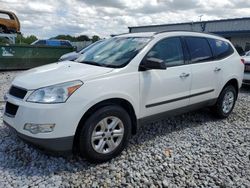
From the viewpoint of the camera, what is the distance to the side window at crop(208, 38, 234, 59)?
5020 mm

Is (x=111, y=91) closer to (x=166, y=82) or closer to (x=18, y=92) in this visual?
(x=166, y=82)

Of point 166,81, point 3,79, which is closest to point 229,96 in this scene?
point 166,81

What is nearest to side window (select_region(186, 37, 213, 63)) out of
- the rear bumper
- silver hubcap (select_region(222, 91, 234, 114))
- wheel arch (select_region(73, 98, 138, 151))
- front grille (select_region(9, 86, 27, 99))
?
silver hubcap (select_region(222, 91, 234, 114))

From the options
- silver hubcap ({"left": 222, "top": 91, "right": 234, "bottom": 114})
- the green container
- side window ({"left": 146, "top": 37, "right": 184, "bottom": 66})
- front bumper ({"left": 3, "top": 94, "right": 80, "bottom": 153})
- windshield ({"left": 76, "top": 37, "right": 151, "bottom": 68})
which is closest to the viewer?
front bumper ({"left": 3, "top": 94, "right": 80, "bottom": 153})

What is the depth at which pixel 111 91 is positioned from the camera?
3.27m

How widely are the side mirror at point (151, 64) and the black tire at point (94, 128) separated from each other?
2.22 feet

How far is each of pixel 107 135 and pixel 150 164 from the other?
0.67 meters

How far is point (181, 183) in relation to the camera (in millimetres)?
3008

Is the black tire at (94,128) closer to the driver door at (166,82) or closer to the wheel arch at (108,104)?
the wheel arch at (108,104)

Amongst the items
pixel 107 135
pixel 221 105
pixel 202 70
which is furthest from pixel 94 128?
pixel 221 105

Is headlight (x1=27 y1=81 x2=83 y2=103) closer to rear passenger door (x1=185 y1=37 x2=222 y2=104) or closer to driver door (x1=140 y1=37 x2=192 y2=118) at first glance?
driver door (x1=140 y1=37 x2=192 y2=118)

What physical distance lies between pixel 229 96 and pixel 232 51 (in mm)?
951

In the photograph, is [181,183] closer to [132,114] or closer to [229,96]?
[132,114]

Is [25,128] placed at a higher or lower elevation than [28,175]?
higher
